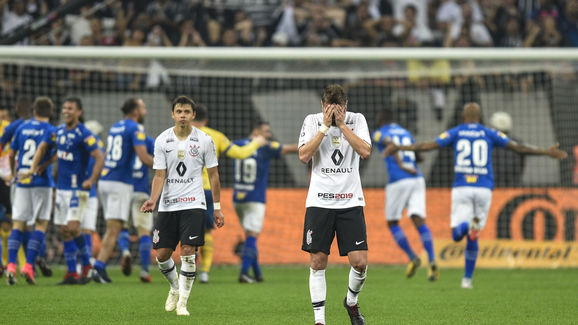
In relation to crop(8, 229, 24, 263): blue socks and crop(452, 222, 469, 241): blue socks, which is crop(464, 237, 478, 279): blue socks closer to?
crop(452, 222, 469, 241): blue socks

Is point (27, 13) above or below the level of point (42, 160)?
above

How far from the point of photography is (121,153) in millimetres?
12562

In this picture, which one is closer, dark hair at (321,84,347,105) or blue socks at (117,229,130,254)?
dark hair at (321,84,347,105)

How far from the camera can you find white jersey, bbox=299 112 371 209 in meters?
7.51

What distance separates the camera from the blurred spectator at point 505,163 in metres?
17.3

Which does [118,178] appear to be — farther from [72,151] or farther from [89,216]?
[72,151]

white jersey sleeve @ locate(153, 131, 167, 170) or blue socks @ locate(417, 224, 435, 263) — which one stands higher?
white jersey sleeve @ locate(153, 131, 167, 170)

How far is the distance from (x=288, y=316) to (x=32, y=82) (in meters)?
10.5

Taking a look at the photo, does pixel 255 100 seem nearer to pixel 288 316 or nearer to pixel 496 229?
pixel 496 229

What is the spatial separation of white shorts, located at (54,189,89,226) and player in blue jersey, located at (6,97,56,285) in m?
0.40

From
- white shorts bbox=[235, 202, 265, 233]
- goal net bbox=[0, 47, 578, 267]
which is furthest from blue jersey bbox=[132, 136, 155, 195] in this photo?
goal net bbox=[0, 47, 578, 267]

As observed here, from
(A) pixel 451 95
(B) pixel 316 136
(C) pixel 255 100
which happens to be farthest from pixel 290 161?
(B) pixel 316 136

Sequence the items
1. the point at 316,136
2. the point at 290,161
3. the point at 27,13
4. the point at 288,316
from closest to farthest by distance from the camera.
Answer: the point at 316,136 < the point at 288,316 < the point at 290,161 < the point at 27,13

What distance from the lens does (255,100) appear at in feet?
59.3
